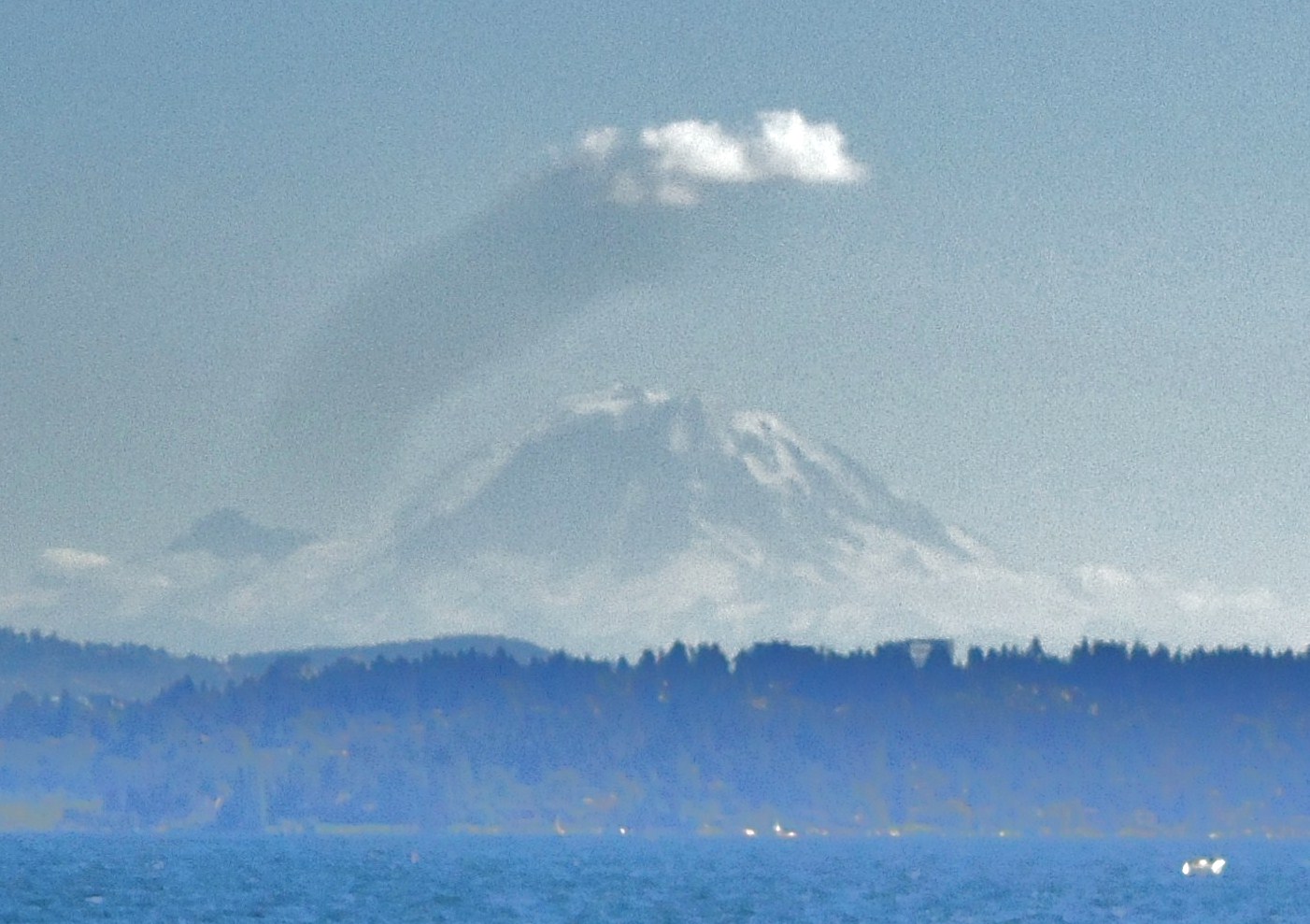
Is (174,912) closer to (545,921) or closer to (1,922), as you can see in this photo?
(1,922)

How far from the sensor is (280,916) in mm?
193750

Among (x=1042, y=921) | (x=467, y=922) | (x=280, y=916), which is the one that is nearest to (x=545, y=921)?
(x=467, y=922)

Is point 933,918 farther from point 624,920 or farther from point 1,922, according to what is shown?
point 1,922

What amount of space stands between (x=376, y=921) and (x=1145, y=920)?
50384 millimetres

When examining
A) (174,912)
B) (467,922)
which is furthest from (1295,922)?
(174,912)

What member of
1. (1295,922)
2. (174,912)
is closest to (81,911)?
(174,912)

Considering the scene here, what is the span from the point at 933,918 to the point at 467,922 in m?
30.2

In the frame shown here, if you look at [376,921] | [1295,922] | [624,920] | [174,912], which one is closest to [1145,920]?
[1295,922]

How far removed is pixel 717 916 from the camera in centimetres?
19825

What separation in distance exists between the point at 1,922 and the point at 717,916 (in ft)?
150

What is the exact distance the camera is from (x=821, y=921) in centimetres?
19288

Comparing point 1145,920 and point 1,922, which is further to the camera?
point 1145,920

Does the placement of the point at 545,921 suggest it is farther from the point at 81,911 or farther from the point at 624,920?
the point at 81,911

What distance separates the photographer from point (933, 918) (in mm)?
195500
